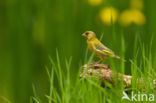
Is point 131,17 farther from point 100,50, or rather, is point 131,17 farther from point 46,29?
point 100,50

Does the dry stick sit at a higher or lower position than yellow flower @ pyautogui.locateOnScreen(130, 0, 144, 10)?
higher

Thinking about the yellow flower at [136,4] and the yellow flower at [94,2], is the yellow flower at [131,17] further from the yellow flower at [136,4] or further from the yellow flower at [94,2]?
the yellow flower at [94,2]

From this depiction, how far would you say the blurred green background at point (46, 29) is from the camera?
4.66m

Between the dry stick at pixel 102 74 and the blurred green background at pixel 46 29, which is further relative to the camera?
the blurred green background at pixel 46 29

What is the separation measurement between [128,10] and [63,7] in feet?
1.33

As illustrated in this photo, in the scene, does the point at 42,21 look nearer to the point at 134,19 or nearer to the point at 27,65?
the point at 27,65

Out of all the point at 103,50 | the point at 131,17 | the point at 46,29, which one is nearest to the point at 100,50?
the point at 103,50

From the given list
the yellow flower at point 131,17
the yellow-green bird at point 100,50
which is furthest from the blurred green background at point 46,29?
the yellow-green bird at point 100,50

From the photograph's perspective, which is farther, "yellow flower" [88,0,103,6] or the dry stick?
"yellow flower" [88,0,103,6]

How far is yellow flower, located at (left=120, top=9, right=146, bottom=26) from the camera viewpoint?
4.60 metres

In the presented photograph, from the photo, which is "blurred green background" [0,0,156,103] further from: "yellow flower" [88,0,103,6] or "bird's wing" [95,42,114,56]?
"bird's wing" [95,42,114,56]

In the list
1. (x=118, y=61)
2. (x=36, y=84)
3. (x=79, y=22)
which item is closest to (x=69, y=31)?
(x=79, y=22)

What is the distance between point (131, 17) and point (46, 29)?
22.1 inches

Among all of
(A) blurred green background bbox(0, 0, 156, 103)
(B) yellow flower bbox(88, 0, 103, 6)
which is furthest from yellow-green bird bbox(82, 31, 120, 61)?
(B) yellow flower bbox(88, 0, 103, 6)
